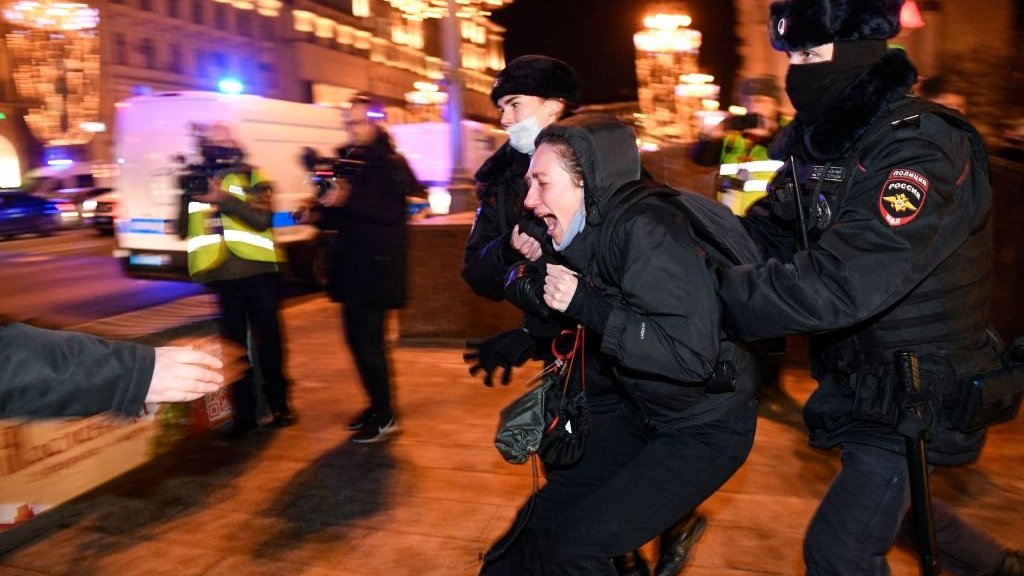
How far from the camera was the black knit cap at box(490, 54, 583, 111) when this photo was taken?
11.2 feet

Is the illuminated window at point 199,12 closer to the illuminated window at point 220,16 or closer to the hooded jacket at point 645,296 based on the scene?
the illuminated window at point 220,16

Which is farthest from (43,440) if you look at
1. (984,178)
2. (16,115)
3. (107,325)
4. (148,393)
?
(16,115)

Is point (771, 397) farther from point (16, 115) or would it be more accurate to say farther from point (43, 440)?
point (16, 115)

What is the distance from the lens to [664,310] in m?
2.21

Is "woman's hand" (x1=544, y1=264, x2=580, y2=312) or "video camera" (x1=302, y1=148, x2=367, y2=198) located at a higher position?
"video camera" (x1=302, y1=148, x2=367, y2=198)

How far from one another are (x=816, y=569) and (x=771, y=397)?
375 centimetres

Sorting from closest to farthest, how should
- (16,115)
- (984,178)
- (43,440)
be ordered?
(984,178)
(43,440)
(16,115)

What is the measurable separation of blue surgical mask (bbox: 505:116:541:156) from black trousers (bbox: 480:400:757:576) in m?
1.30

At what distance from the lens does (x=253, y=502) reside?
4441 millimetres

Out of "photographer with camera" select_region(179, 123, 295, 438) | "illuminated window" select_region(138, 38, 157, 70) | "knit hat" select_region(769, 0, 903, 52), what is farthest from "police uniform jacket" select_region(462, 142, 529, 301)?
"illuminated window" select_region(138, 38, 157, 70)

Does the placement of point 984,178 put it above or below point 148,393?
above

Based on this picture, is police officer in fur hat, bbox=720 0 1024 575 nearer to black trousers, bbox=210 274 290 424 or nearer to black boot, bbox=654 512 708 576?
black boot, bbox=654 512 708 576

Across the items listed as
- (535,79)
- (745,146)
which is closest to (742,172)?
(745,146)

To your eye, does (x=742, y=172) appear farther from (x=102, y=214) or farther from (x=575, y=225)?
(x=102, y=214)
